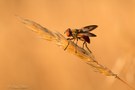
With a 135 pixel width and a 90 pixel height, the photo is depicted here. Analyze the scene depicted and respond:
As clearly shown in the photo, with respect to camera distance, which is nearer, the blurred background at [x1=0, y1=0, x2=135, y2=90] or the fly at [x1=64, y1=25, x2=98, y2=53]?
the fly at [x1=64, y1=25, x2=98, y2=53]

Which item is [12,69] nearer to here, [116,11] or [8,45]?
[8,45]

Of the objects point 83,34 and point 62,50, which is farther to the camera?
point 62,50

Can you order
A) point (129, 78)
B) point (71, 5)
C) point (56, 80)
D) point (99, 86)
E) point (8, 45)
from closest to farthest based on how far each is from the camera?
point (129, 78) → point (99, 86) → point (56, 80) → point (8, 45) → point (71, 5)

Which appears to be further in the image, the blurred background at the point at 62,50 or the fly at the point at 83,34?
the blurred background at the point at 62,50

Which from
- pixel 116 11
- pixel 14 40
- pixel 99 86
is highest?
pixel 116 11

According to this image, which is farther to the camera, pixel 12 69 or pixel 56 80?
pixel 12 69

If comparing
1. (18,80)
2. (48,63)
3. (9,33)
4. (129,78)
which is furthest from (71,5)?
(129,78)

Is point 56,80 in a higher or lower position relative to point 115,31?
lower

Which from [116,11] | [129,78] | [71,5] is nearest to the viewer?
[129,78]
